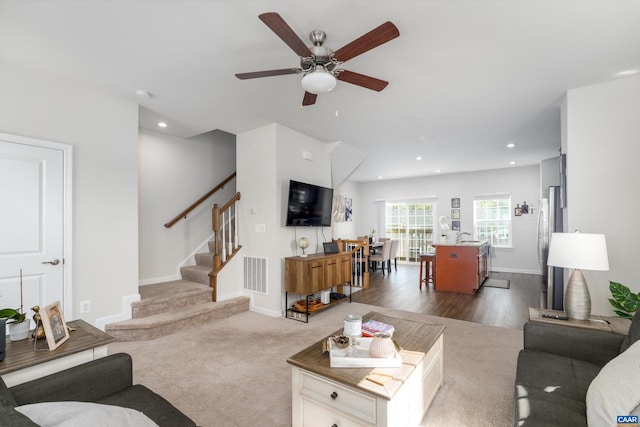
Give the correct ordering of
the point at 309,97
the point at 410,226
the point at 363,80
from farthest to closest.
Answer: the point at 410,226 → the point at 309,97 → the point at 363,80

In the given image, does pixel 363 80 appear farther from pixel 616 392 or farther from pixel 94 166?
pixel 94 166

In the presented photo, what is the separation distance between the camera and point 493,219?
25.1ft

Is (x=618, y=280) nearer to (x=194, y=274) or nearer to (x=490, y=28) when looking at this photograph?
(x=490, y=28)

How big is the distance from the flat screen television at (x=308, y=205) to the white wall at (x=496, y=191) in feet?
15.1

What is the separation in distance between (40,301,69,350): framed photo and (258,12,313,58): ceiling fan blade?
1859 millimetres

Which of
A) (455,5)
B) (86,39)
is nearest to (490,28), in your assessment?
(455,5)

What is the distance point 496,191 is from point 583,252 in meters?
6.13

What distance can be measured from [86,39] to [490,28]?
9.81 ft

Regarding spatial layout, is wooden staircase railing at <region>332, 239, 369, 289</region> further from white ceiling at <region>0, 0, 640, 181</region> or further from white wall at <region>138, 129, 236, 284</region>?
white wall at <region>138, 129, 236, 284</region>

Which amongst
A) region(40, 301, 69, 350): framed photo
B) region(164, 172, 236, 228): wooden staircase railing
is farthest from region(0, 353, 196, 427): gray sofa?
A: region(164, 172, 236, 228): wooden staircase railing

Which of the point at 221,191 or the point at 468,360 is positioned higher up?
the point at 221,191

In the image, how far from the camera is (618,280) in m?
2.76

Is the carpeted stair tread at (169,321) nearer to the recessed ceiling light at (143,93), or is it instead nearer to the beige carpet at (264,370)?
the beige carpet at (264,370)
